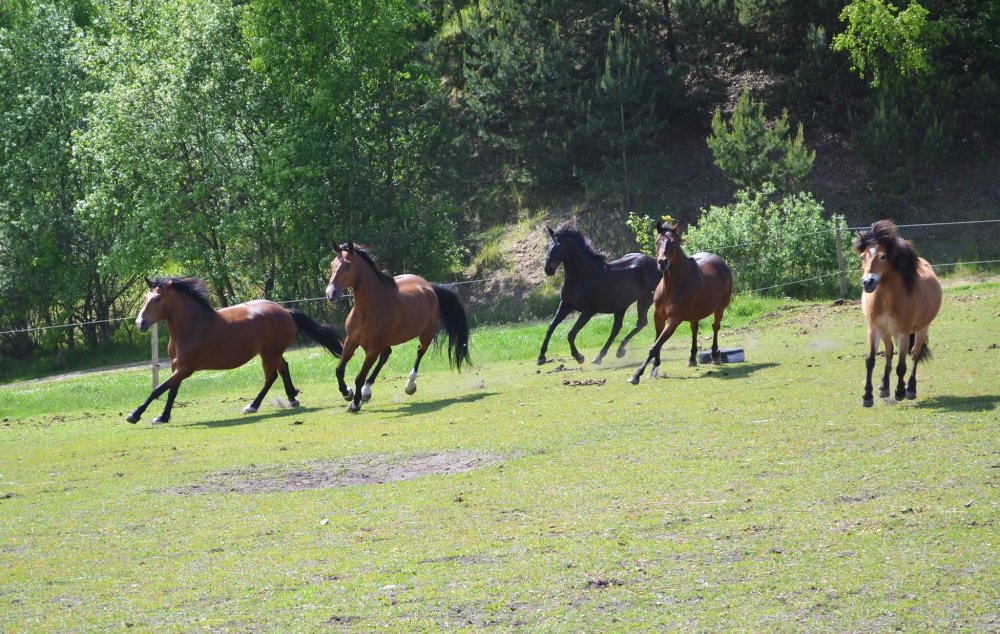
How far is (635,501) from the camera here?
8203 millimetres

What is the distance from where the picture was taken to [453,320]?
57.7 ft

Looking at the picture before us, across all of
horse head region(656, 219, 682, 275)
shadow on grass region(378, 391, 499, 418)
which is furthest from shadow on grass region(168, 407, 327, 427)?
horse head region(656, 219, 682, 275)

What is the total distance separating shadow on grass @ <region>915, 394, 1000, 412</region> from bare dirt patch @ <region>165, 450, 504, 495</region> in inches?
166

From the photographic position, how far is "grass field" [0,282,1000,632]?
19.6ft

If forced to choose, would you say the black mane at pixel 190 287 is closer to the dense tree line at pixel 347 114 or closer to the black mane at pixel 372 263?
the black mane at pixel 372 263

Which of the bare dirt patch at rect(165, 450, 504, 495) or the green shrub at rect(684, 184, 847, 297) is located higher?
the green shrub at rect(684, 184, 847, 297)

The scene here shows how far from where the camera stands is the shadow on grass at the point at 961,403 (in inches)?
427

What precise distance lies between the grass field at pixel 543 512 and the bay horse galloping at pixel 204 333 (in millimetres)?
1111

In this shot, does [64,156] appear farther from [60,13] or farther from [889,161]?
[889,161]

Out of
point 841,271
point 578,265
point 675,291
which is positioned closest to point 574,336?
point 578,265

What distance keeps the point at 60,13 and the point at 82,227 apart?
8.79 metres

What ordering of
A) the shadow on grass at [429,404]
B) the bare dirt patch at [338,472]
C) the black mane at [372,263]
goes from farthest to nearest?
the black mane at [372,263]
the shadow on grass at [429,404]
the bare dirt patch at [338,472]

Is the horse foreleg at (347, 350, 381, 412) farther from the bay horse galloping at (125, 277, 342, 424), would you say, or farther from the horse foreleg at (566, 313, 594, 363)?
the horse foreleg at (566, 313, 594, 363)

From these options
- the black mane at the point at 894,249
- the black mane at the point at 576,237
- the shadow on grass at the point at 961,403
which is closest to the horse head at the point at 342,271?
the black mane at the point at 576,237
